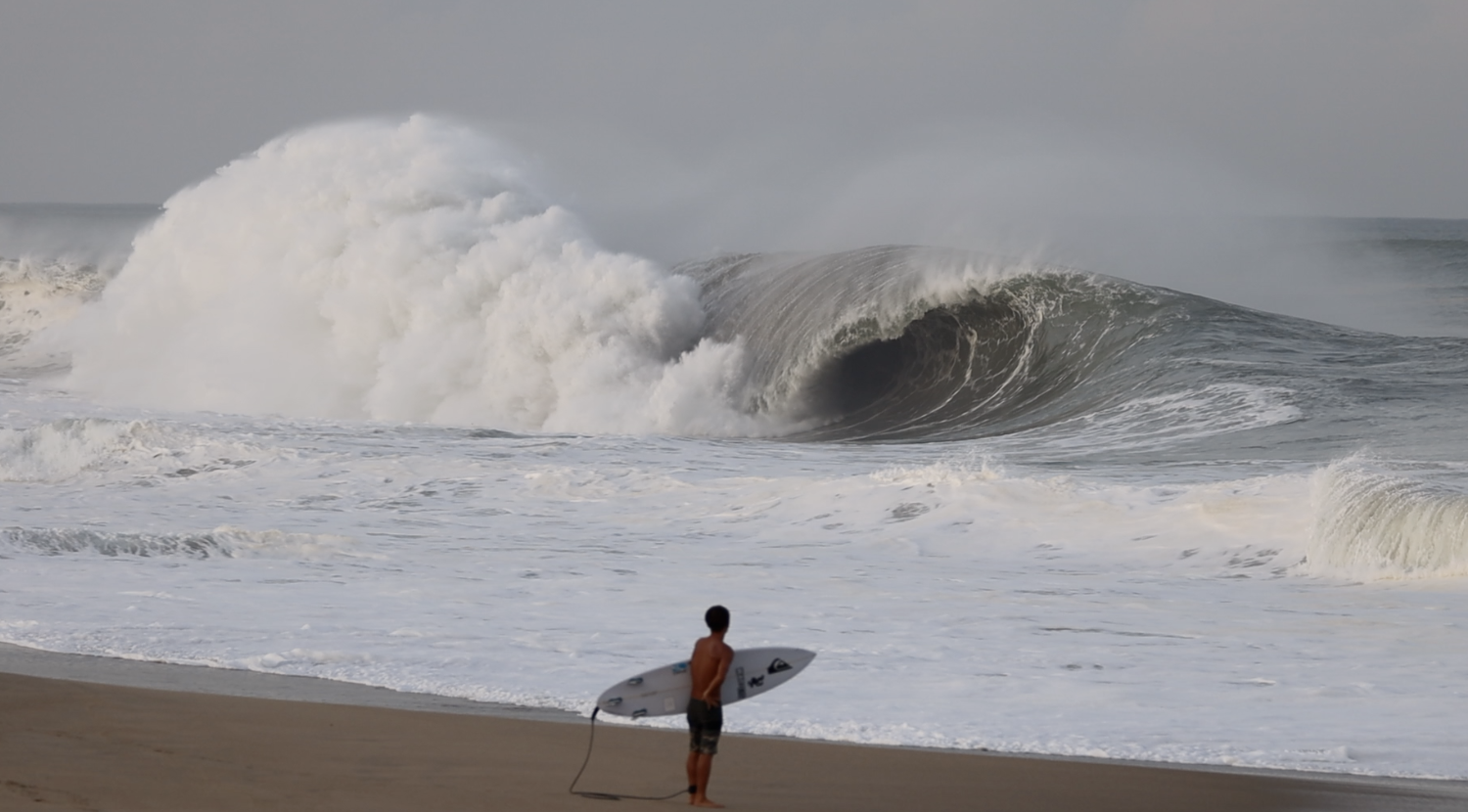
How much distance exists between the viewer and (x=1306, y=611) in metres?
8.16

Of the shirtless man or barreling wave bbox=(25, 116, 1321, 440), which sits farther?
barreling wave bbox=(25, 116, 1321, 440)

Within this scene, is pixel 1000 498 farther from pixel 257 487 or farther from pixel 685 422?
pixel 685 422

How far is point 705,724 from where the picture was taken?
14.9 ft

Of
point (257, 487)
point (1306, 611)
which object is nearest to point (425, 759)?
point (1306, 611)

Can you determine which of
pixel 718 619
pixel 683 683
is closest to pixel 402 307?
pixel 683 683

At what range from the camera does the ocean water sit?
6.98 m

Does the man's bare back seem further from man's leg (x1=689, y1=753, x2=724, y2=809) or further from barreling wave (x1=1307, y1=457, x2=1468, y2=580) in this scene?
barreling wave (x1=1307, y1=457, x2=1468, y2=580)

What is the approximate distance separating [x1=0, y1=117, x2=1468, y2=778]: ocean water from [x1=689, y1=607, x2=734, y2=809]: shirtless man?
1.40 m

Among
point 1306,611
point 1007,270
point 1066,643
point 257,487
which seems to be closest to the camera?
point 1066,643

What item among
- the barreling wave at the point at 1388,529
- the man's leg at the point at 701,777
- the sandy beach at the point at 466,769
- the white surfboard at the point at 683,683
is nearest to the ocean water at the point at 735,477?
the barreling wave at the point at 1388,529

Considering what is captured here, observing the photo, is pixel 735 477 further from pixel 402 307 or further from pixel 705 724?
pixel 402 307

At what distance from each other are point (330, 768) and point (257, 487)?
893 cm

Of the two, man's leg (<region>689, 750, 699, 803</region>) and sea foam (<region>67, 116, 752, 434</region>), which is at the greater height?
sea foam (<region>67, 116, 752, 434</region>)

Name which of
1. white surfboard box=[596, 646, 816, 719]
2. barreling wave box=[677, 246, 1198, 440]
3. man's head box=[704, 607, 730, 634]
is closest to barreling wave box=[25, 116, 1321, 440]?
barreling wave box=[677, 246, 1198, 440]
